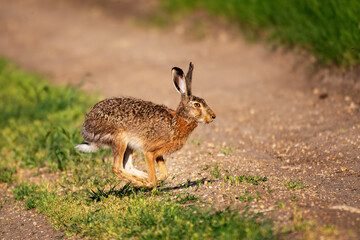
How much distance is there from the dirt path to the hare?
47 centimetres

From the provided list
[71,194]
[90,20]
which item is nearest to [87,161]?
[71,194]

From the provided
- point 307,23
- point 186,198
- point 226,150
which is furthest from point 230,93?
point 186,198

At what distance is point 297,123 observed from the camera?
7617 millimetres

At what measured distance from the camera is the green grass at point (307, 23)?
8.36 m

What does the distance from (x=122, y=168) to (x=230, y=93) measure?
4466 millimetres

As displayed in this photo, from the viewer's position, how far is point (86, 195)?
561 cm

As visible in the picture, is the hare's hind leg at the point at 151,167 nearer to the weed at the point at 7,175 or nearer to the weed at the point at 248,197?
the weed at the point at 248,197

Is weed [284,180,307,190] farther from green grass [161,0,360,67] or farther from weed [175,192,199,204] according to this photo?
green grass [161,0,360,67]

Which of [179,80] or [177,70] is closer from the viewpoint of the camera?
[177,70]

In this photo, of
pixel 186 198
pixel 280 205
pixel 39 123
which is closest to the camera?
pixel 280 205

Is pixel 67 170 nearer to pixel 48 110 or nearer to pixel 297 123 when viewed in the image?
pixel 48 110

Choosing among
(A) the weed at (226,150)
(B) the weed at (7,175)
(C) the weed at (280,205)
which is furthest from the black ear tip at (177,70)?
(B) the weed at (7,175)

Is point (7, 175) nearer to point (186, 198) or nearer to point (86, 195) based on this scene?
point (86, 195)

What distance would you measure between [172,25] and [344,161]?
9.04 m
